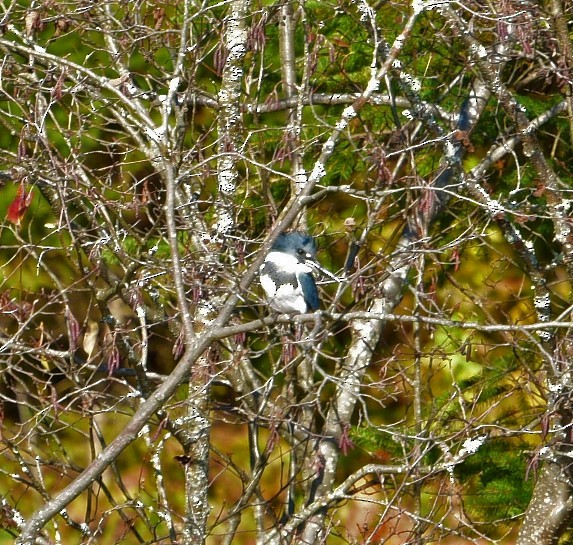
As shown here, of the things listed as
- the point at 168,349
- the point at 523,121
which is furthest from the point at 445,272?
the point at 168,349

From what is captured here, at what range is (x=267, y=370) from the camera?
4.49 metres

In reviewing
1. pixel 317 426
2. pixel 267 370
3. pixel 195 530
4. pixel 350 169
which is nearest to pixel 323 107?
pixel 350 169

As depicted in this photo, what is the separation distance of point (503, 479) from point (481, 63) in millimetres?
1800

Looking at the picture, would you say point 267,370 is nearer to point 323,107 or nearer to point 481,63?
point 323,107

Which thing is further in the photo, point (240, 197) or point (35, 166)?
point (240, 197)

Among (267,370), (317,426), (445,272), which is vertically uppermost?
(445,272)

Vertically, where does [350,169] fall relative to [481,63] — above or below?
below

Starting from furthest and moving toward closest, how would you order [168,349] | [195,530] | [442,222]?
[168,349], [442,222], [195,530]

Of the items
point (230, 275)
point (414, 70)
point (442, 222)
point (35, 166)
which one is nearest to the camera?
point (230, 275)

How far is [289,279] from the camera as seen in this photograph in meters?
3.98

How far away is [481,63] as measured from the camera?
3.45 metres

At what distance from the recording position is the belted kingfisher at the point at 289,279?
3879 mm

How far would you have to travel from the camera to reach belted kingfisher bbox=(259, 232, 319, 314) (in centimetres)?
388

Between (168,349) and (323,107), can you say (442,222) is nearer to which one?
(323,107)
